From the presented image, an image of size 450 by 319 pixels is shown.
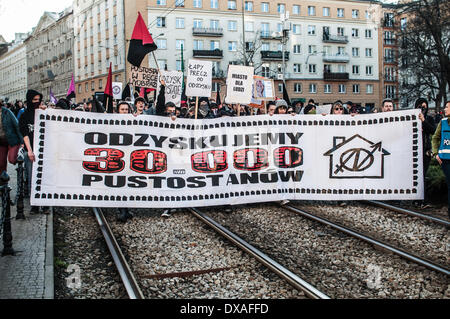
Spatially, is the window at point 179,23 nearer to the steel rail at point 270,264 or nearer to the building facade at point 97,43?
the building facade at point 97,43

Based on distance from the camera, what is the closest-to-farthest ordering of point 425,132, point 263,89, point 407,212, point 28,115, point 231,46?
point 28,115, point 407,212, point 425,132, point 263,89, point 231,46

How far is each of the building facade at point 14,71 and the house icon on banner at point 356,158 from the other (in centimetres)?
9846

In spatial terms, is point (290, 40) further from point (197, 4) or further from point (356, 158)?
point (356, 158)

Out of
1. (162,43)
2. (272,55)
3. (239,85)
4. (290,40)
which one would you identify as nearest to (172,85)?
(239,85)

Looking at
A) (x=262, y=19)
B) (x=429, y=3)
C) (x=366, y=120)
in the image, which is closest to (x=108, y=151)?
(x=366, y=120)

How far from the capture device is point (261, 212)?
8.54 m

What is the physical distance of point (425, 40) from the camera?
112 ft

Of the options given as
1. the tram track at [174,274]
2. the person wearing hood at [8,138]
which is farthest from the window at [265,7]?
the tram track at [174,274]

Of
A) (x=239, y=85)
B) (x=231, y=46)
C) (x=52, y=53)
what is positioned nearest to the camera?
(x=239, y=85)

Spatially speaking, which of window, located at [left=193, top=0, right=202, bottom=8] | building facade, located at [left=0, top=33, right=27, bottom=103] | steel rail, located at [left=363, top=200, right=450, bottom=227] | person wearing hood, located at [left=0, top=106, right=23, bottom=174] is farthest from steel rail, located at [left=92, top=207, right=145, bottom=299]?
building facade, located at [left=0, top=33, right=27, bottom=103]

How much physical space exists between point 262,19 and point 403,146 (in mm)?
54443

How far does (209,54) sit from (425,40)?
29328mm
